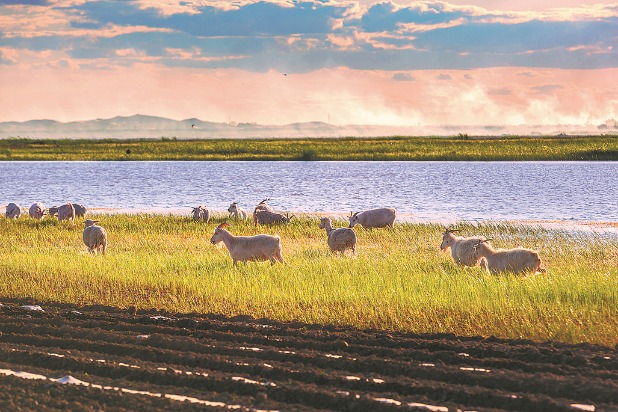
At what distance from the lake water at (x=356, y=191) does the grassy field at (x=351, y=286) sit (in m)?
16.5

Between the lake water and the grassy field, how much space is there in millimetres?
16511

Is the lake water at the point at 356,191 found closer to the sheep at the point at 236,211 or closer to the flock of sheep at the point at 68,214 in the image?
the sheep at the point at 236,211

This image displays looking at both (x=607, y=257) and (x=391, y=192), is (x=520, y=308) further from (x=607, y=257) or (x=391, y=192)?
(x=391, y=192)

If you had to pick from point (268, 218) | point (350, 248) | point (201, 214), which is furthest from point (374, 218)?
point (201, 214)

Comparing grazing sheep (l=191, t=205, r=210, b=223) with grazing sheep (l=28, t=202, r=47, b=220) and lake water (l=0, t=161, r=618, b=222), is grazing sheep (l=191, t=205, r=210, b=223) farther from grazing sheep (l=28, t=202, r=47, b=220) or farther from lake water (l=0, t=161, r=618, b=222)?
lake water (l=0, t=161, r=618, b=222)

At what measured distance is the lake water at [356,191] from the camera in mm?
43344

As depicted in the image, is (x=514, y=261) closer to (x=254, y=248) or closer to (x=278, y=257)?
(x=278, y=257)

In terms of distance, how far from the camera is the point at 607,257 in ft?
73.9

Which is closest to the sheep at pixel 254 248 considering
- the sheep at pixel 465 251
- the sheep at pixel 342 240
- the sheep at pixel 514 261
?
the sheep at pixel 342 240

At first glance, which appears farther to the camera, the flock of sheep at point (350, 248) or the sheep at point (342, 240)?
the sheep at point (342, 240)

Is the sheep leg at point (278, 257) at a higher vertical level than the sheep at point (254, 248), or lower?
lower

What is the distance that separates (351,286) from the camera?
54.6 feet

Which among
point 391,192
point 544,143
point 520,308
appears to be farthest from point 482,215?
point 544,143

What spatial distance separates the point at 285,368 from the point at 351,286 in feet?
21.6
